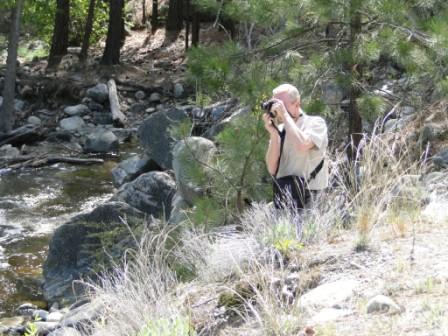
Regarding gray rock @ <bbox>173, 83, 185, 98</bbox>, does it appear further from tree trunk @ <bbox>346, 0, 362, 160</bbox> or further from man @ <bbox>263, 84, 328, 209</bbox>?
man @ <bbox>263, 84, 328, 209</bbox>

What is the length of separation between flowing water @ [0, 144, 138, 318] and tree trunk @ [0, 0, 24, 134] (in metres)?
2.98

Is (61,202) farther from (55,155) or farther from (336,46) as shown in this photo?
(336,46)

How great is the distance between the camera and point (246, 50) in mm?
7359

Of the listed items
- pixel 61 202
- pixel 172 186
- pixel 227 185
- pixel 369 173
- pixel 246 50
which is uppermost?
pixel 246 50

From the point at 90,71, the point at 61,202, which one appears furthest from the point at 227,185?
the point at 90,71

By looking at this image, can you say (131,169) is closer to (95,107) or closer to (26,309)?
(26,309)

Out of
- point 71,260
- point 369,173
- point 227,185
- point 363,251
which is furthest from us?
point 71,260

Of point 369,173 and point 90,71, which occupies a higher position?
point 369,173

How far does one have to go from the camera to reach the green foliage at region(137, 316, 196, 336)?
3.46 meters

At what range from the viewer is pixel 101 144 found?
53.1 ft

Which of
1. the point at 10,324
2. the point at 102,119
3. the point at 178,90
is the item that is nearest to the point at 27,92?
the point at 102,119

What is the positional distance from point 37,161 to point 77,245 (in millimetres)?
6370

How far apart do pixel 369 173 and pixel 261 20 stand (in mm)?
2592

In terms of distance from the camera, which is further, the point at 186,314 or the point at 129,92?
the point at 129,92
